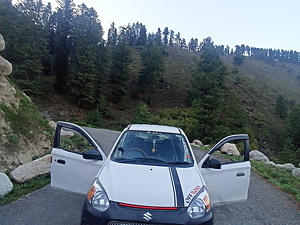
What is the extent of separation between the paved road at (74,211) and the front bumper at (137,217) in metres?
1.48

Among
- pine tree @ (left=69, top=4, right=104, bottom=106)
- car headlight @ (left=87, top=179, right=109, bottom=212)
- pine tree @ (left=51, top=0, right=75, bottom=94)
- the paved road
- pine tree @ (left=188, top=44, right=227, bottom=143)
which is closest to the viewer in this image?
car headlight @ (left=87, top=179, right=109, bottom=212)

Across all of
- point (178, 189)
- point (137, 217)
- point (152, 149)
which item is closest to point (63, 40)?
point (152, 149)

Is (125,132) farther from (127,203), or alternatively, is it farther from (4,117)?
(4,117)

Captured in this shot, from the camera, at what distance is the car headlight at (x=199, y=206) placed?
8.96 feet

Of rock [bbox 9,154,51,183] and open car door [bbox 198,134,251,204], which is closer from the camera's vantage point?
open car door [bbox 198,134,251,204]

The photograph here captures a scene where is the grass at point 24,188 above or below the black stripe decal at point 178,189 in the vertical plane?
below

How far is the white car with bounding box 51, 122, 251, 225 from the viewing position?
2660 millimetres

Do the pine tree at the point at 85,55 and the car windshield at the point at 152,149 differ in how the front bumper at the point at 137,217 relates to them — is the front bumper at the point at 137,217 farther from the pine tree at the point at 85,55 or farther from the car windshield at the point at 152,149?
the pine tree at the point at 85,55

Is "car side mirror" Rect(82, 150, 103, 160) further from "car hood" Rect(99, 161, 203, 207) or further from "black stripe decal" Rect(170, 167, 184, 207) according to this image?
"black stripe decal" Rect(170, 167, 184, 207)

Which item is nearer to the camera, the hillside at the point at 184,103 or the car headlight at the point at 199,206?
the car headlight at the point at 199,206

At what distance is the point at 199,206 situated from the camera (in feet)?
9.28

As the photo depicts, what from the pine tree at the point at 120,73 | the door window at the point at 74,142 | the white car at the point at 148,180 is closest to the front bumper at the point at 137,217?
the white car at the point at 148,180

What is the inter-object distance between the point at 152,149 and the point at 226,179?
1414mm

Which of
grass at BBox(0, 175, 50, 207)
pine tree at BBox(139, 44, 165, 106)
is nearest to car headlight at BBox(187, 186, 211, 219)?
grass at BBox(0, 175, 50, 207)
